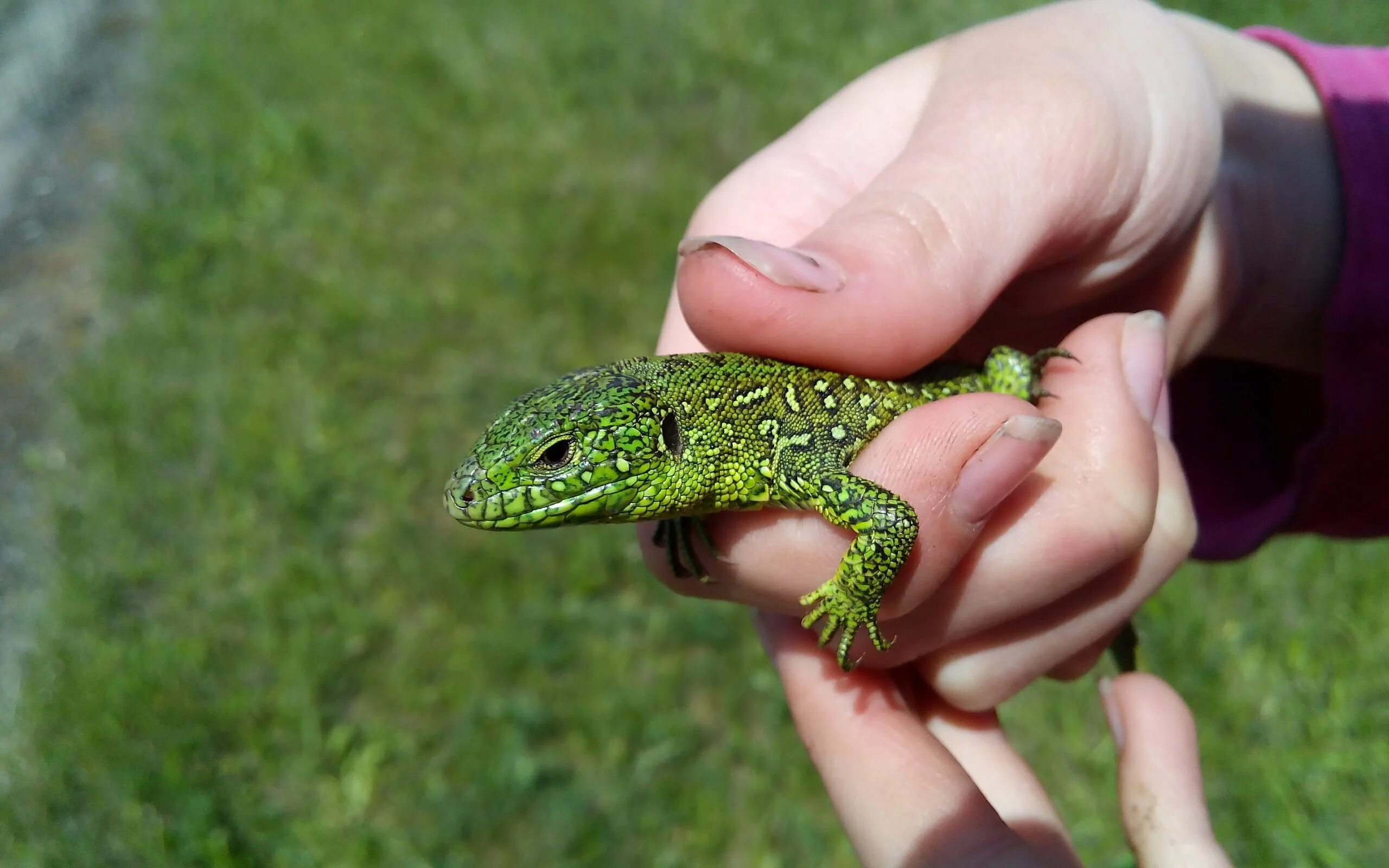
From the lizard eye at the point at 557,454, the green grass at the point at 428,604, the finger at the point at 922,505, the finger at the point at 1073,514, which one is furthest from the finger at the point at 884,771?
the green grass at the point at 428,604

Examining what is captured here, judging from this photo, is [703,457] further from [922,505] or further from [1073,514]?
[1073,514]

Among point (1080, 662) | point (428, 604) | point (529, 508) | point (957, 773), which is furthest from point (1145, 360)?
point (428, 604)

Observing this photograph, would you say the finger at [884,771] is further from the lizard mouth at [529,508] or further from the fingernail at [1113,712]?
the lizard mouth at [529,508]

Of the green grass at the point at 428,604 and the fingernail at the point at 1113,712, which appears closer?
the fingernail at the point at 1113,712

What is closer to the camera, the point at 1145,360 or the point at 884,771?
the point at 884,771

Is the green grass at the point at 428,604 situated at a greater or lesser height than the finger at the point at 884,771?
lesser

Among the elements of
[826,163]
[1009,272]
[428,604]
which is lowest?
[428,604]

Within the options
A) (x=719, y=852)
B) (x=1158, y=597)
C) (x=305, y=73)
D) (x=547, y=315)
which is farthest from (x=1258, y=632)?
(x=305, y=73)

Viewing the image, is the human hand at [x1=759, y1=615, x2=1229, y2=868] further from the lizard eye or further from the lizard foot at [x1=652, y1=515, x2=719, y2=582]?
the lizard eye
